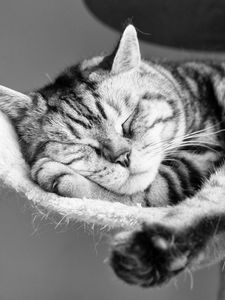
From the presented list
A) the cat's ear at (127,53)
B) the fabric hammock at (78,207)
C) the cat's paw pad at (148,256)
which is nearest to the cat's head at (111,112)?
the cat's ear at (127,53)

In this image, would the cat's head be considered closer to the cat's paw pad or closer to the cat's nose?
the cat's nose

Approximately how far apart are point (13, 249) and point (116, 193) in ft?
3.10

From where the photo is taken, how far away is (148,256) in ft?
2.08

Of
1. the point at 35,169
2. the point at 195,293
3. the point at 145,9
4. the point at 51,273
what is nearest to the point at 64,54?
the point at 145,9

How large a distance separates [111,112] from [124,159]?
128 mm

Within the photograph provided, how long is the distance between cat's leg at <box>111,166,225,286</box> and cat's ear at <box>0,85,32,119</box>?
47cm

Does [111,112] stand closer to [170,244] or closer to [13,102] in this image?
[13,102]

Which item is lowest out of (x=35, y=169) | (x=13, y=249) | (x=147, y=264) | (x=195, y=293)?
(x=195, y=293)

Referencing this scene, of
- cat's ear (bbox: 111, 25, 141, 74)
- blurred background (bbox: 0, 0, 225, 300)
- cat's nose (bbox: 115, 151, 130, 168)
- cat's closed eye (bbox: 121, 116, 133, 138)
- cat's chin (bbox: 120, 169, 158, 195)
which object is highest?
cat's ear (bbox: 111, 25, 141, 74)

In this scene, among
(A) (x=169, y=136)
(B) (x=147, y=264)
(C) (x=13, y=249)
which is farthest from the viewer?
(C) (x=13, y=249)

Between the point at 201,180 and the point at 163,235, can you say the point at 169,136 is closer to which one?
the point at 201,180

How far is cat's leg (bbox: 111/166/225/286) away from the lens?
63 cm

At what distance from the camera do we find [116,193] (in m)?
0.96

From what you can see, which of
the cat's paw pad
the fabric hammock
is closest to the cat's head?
the fabric hammock
